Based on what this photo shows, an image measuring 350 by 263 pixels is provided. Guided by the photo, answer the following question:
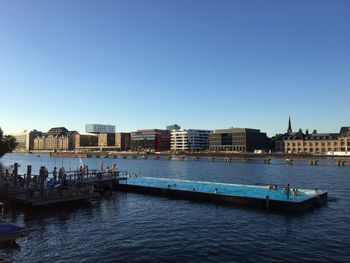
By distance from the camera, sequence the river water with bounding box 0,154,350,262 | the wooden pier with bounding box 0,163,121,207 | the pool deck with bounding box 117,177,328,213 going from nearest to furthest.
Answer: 1. the river water with bounding box 0,154,350,262
2. the pool deck with bounding box 117,177,328,213
3. the wooden pier with bounding box 0,163,121,207

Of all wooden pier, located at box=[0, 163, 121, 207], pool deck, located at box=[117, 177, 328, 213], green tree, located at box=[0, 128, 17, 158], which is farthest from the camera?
green tree, located at box=[0, 128, 17, 158]

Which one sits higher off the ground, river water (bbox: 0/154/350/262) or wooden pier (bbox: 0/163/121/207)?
wooden pier (bbox: 0/163/121/207)

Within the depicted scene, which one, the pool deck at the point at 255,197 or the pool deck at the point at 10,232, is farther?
the pool deck at the point at 255,197

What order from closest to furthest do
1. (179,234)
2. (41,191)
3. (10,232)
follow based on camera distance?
(10,232) < (179,234) < (41,191)

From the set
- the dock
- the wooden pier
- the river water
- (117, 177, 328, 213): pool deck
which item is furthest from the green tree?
the dock

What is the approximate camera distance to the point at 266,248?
28.0m

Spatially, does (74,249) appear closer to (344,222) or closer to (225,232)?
(225,232)

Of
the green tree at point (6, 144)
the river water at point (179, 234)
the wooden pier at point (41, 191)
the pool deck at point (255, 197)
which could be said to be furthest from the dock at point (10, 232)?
the green tree at point (6, 144)

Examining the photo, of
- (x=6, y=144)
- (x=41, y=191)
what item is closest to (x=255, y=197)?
(x=41, y=191)

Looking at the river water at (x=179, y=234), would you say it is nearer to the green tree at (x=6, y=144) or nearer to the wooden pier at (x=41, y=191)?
the wooden pier at (x=41, y=191)

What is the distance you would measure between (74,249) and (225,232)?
1404 centimetres

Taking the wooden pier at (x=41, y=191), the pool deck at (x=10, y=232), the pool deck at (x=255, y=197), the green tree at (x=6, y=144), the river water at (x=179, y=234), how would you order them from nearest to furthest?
1. the pool deck at (x=10, y=232)
2. the river water at (x=179, y=234)
3. the pool deck at (x=255, y=197)
4. the wooden pier at (x=41, y=191)
5. the green tree at (x=6, y=144)

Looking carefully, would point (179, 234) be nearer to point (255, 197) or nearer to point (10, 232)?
point (10, 232)

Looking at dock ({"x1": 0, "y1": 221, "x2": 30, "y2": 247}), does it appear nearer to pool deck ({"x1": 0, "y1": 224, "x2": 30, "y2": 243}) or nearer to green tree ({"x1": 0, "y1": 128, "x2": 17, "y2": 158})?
pool deck ({"x1": 0, "y1": 224, "x2": 30, "y2": 243})
